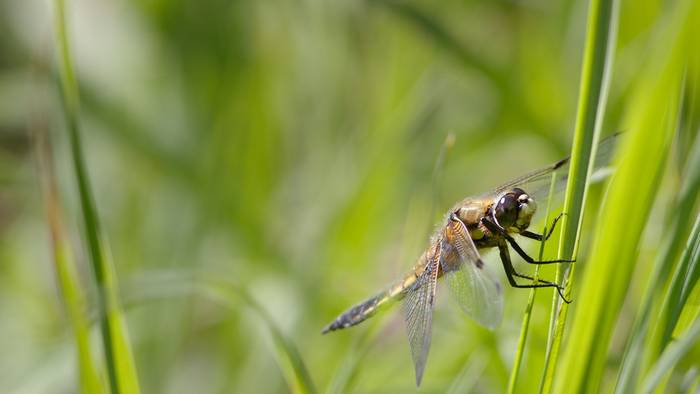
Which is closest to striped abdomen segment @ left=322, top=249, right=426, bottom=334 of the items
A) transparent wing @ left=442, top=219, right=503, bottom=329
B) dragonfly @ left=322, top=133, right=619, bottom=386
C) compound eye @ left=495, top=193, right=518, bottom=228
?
→ dragonfly @ left=322, top=133, right=619, bottom=386

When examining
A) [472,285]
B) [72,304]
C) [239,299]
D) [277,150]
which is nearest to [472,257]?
[472,285]

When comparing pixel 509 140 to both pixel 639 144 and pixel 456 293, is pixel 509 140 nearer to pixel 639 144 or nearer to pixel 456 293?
pixel 456 293

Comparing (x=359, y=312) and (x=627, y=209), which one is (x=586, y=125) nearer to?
(x=627, y=209)

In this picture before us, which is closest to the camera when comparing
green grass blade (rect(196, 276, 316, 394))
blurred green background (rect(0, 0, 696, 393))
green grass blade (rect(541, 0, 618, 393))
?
green grass blade (rect(541, 0, 618, 393))

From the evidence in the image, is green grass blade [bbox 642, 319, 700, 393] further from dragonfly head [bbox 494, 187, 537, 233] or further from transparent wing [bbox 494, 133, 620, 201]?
dragonfly head [bbox 494, 187, 537, 233]

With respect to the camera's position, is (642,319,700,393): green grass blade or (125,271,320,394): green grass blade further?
(125,271,320,394): green grass blade

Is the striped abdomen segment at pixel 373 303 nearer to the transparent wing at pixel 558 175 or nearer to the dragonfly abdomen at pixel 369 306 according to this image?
the dragonfly abdomen at pixel 369 306
